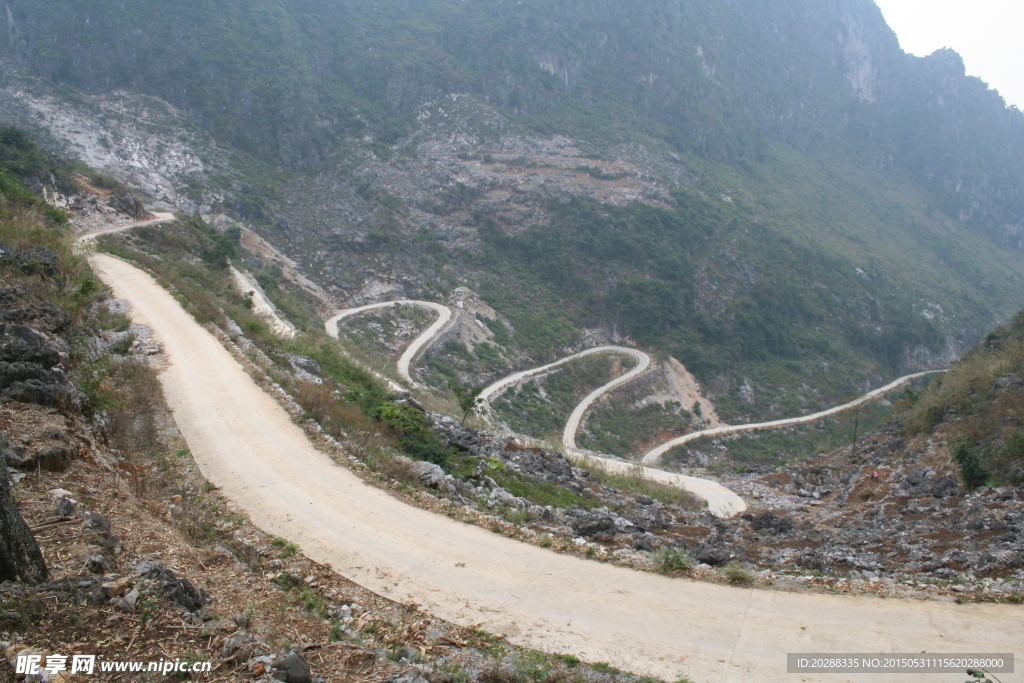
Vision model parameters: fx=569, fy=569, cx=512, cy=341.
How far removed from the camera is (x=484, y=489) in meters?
12.2

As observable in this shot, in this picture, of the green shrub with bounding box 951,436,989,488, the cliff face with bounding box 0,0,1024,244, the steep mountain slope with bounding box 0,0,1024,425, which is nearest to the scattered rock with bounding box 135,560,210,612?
the green shrub with bounding box 951,436,989,488

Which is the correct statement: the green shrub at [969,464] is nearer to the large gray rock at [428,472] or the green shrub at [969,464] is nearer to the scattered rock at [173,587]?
the large gray rock at [428,472]

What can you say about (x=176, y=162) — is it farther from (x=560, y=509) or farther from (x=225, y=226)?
(x=560, y=509)

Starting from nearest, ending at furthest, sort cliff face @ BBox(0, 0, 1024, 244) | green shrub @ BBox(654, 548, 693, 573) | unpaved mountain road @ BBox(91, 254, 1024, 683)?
unpaved mountain road @ BBox(91, 254, 1024, 683)
green shrub @ BBox(654, 548, 693, 573)
cliff face @ BBox(0, 0, 1024, 244)

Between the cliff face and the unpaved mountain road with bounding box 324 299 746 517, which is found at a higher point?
the cliff face

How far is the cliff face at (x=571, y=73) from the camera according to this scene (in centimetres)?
6494

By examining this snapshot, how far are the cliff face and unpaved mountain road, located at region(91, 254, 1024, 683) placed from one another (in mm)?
65731

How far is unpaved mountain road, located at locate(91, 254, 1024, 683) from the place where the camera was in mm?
6809

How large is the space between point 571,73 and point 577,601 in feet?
332

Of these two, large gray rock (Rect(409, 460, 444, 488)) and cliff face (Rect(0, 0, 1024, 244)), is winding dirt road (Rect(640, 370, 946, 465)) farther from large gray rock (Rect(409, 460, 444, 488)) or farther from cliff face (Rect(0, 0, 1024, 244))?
cliff face (Rect(0, 0, 1024, 244))

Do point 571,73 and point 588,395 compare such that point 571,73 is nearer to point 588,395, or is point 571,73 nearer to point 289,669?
point 588,395

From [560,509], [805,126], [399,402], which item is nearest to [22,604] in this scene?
[560,509]

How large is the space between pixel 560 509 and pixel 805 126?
133m

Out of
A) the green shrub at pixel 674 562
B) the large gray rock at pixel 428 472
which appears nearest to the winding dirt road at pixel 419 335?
the large gray rock at pixel 428 472
